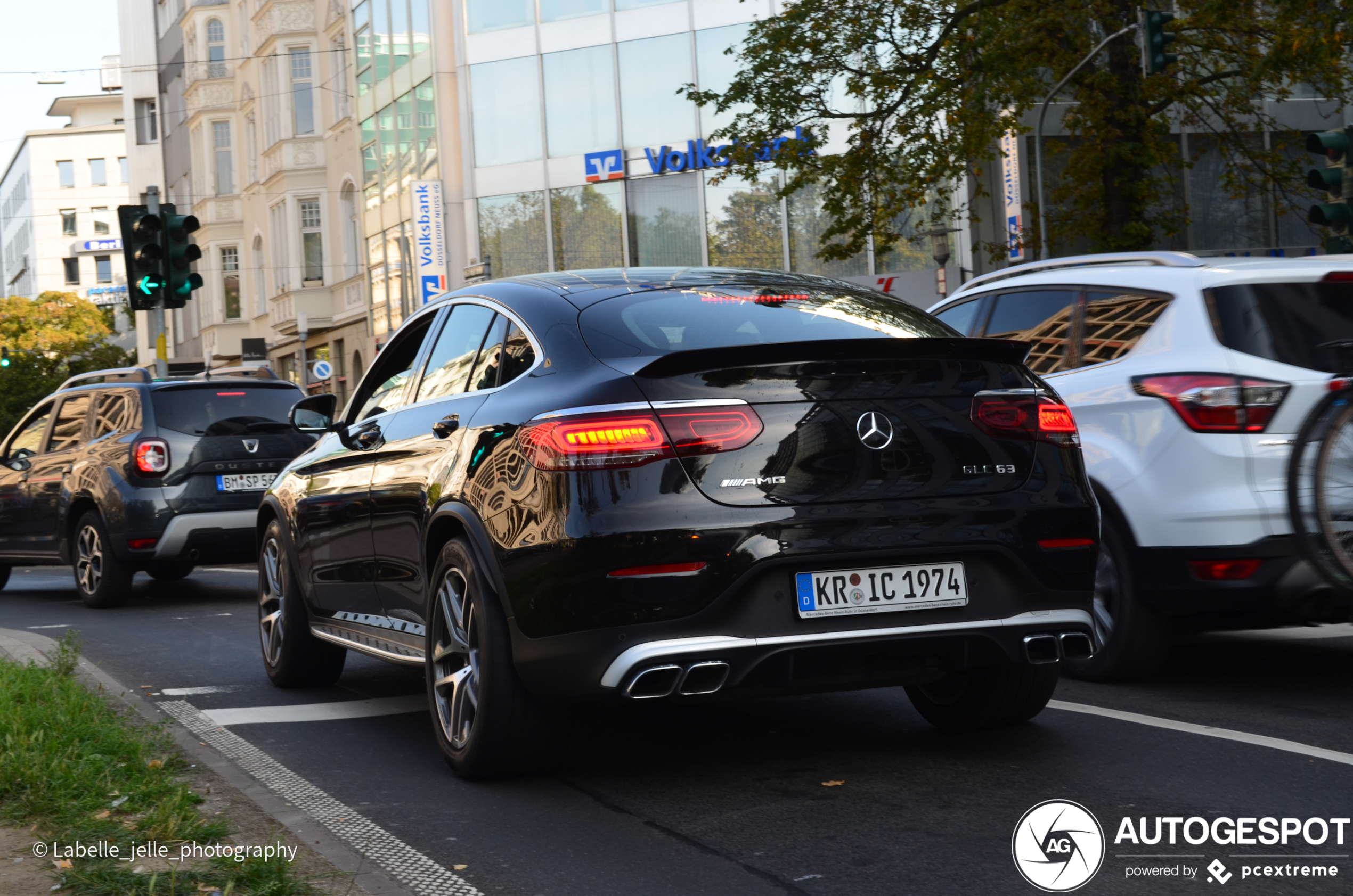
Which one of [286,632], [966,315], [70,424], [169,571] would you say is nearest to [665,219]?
[169,571]

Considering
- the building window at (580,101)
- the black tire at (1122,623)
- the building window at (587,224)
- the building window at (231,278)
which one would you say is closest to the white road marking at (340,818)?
the black tire at (1122,623)

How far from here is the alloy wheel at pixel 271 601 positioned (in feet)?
24.4

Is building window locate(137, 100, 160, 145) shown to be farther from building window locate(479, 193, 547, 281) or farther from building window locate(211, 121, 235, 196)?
building window locate(479, 193, 547, 281)

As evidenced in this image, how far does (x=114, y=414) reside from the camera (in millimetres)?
12664

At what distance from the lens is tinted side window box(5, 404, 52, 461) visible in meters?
13.7

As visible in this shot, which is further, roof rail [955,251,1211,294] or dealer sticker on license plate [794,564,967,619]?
roof rail [955,251,1211,294]

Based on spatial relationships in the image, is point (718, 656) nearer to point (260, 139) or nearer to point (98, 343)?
point (260, 139)

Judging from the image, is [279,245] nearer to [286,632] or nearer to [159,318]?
[159,318]

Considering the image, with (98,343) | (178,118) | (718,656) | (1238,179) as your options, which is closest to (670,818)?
(718,656)

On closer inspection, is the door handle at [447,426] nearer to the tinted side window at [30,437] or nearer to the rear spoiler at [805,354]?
the rear spoiler at [805,354]

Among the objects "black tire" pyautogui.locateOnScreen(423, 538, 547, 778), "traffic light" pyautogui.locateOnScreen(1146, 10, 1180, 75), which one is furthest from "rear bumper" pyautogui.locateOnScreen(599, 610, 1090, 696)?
"traffic light" pyautogui.locateOnScreen(1146, 10, 1180, 75)

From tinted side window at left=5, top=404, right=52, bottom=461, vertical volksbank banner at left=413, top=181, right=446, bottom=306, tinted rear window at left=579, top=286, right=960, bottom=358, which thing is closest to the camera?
tinted rear window at left=579, top=286, right=960, bottom=358

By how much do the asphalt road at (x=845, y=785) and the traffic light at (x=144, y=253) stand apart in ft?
35.6

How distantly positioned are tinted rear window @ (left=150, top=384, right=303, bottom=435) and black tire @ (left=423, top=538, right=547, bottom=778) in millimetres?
7482
